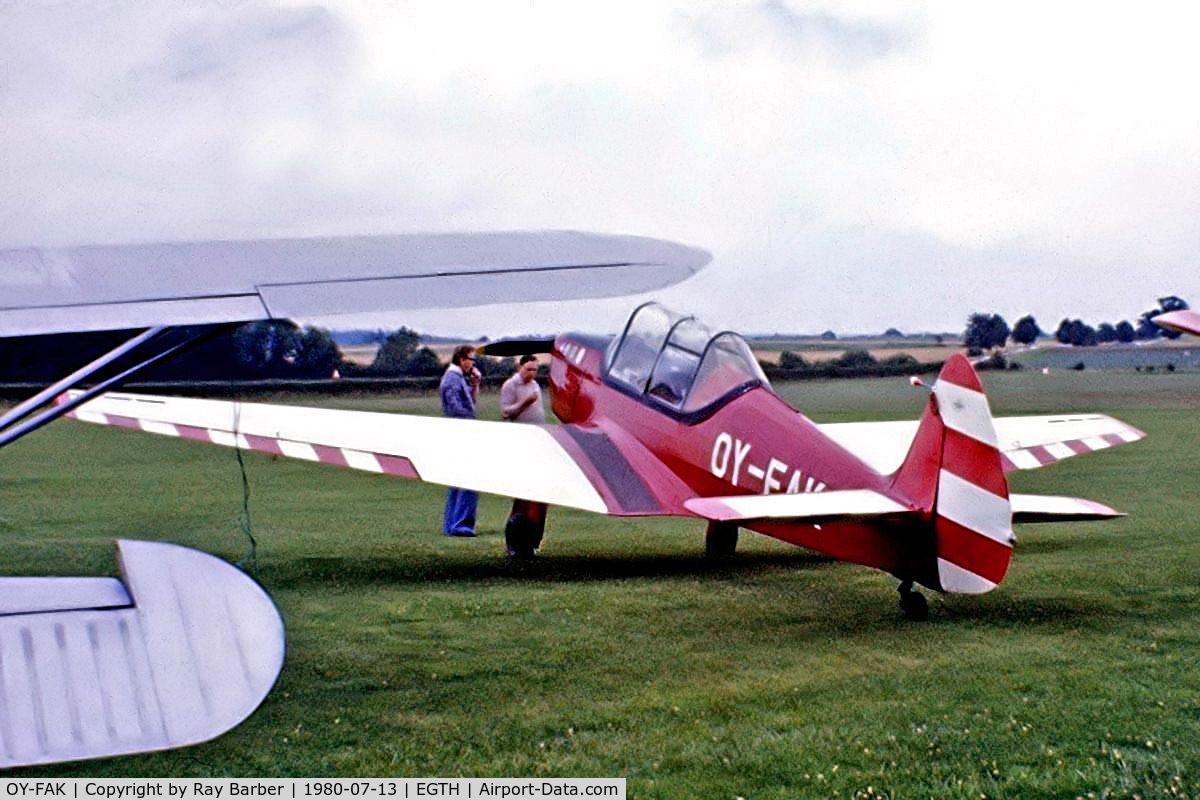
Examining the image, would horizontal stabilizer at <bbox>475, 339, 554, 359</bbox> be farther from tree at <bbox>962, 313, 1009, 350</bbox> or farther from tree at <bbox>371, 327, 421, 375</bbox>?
tree at <bbox>962, 313, 1009, 350</bbox>

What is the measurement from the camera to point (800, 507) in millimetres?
4773

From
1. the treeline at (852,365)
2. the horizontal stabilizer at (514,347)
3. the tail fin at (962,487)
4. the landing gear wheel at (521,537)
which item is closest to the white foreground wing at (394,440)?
the landing gear wheel at (521,537)

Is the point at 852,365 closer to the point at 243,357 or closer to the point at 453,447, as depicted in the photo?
the point at 453,447

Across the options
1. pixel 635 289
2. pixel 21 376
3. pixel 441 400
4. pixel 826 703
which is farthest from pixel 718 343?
pixel 21 376

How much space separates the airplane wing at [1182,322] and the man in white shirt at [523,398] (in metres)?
3.76

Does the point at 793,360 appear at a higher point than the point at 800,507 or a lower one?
higher

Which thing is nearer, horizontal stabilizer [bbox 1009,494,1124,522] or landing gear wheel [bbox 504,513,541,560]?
horizontal stabilizer [bbox 1009,494,1124,522]

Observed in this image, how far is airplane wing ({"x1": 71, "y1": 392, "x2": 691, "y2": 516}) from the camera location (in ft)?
21.3

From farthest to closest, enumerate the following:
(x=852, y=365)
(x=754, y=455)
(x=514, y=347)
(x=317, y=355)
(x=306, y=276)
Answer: (x=852, y=365)
(x=514, y=347)
(x=754, y=455)
(x=317, y=355)
(x=306, y=276)

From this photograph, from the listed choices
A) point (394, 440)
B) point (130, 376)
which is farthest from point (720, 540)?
point (130, 376)

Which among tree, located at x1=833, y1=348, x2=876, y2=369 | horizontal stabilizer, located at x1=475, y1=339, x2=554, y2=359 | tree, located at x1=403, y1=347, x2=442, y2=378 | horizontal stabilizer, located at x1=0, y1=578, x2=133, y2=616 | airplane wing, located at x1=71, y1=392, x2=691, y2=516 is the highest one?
tree, located at x1=833, y1=348, x2=876, y2=369

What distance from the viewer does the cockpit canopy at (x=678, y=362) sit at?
6242 mm

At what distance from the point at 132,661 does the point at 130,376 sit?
0.57 m
